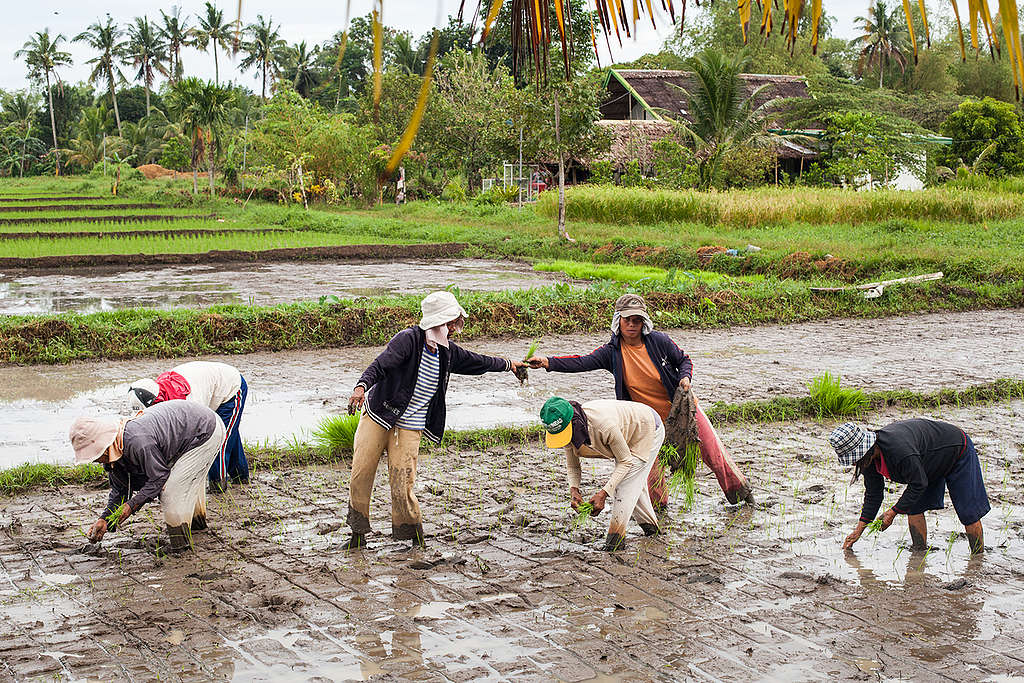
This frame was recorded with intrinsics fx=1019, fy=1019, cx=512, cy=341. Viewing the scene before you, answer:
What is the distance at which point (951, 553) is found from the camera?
17.8 feet

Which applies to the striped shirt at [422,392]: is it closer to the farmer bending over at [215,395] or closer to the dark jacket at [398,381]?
the dark jacket at [398,381]

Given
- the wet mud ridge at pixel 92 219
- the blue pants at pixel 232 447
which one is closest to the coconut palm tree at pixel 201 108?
the wet mud ridge at pixel 92 219

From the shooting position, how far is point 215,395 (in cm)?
609

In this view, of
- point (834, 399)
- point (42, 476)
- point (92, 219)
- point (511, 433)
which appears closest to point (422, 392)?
point (511, 433)

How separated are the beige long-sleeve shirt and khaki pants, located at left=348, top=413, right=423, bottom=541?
0.85 metres

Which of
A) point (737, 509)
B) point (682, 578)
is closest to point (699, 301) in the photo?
point (737, 509)

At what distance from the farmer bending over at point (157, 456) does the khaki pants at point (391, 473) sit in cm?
81

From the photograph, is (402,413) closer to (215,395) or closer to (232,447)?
(215,395)

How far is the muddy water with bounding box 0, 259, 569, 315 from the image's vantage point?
15711 mm

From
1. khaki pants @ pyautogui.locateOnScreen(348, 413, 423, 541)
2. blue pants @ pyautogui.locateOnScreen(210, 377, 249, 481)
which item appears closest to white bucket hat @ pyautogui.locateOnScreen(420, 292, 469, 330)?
khaki pants @ pyautogui.locateOnScreen(348, 413, 423, 541)

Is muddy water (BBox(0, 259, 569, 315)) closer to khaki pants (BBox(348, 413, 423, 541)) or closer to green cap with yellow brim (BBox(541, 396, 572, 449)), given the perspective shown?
khaki pants (BBox(348, 413, 423, 541))

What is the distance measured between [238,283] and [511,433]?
11.5 meters

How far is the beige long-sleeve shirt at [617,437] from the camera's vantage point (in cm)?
522

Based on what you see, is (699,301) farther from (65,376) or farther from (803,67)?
(803,67)
